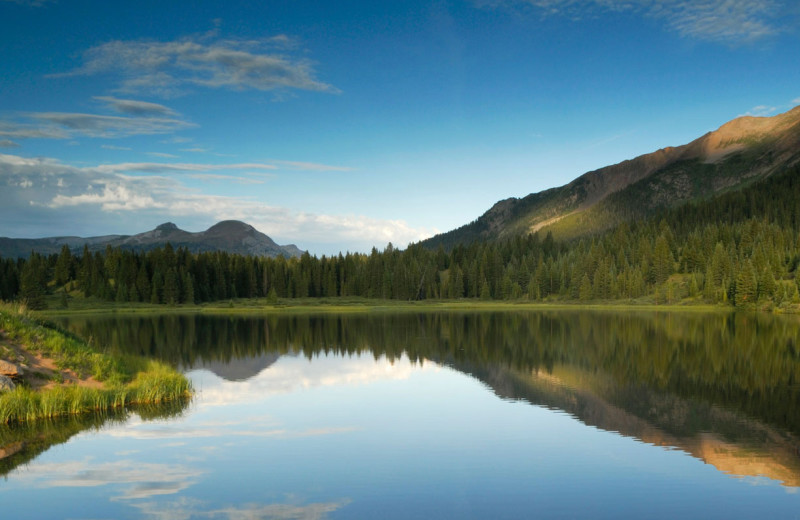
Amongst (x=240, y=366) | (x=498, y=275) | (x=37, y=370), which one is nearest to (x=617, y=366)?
(x=240, y=366)

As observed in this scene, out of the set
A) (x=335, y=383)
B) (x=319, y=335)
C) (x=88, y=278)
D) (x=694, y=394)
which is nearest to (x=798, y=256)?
(x=319, y=335)

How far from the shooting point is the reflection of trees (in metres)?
35.8

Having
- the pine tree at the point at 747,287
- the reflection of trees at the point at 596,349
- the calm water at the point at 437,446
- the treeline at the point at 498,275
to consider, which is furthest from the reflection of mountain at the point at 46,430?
the pine tree at the point at 747,287

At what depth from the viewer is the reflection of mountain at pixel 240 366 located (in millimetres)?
42344

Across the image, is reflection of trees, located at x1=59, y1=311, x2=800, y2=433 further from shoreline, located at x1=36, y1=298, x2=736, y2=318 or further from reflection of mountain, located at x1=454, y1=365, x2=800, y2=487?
shoreline, located at x1=36, y1=298, x2=736, y2=318

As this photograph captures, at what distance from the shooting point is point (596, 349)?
56438 millimetres

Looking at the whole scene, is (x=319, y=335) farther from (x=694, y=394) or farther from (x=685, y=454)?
(x=685, y=454)

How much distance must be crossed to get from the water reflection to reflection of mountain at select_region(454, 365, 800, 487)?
0.17 feet

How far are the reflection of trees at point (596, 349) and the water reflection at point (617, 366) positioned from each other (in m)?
0.12

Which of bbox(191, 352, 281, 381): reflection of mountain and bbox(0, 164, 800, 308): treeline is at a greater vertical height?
bbox(0, 164, 800, 308): treeline

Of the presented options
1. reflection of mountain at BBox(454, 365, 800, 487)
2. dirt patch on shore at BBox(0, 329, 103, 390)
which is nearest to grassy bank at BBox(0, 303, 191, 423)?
dirt patch on shore at BBox(0, 329, 103, 390)

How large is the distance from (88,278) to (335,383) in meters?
150

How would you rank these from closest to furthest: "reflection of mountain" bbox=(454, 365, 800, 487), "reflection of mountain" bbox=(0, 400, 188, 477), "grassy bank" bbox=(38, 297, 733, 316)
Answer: "reflection of mountain" bbox=(0, 400, 188, 477) < "reflection of mountain" bbox=(454, 365, 800, 487) < "grassy bank" bbox=(38, 297, 733, 316)

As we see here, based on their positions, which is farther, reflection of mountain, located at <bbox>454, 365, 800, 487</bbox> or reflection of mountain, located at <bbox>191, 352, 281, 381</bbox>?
reflection of mountain, located at <bbox>191, 352, 281, 381</bbox>
